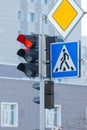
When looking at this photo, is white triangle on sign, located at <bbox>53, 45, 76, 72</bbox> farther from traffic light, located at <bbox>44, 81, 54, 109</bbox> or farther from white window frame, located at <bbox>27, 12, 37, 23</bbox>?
white window frame, located at <bbox>27, 12, 37, 23</bbox>

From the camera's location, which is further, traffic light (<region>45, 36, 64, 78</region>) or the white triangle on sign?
traffic light (<region>45, 36, 64, 78</region>)

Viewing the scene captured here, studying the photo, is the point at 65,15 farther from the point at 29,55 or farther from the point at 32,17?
the point at 32,17

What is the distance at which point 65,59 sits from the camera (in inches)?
518

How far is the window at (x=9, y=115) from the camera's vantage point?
1861 inches

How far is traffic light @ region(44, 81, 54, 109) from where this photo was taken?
13133 millimetres

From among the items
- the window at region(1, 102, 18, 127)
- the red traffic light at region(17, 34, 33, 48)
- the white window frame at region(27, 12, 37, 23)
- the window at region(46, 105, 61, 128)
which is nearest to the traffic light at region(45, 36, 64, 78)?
the red traffic light at region(17, 34, 33, 48)

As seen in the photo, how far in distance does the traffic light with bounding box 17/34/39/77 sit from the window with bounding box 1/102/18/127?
34130 mm

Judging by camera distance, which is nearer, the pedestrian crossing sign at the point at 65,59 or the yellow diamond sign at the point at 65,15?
the yellow diamond sign at the point at 65,15

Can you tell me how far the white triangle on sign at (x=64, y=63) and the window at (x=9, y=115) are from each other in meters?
34.0

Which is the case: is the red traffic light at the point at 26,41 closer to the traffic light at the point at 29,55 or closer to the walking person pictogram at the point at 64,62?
the traffic light at the point at 29,55

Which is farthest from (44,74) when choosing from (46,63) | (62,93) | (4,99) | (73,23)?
(62,93)

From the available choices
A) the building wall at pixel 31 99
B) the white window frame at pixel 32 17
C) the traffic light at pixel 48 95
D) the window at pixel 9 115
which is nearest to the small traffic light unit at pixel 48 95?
the traffic light at pixel 48 95

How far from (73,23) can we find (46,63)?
0.97 metres

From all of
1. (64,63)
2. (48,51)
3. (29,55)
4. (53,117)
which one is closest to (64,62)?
(64,63)
